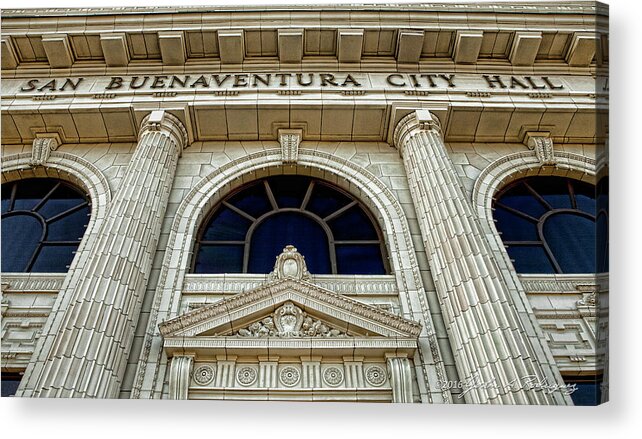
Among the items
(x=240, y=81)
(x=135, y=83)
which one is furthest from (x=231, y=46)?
(x=135, y=83)

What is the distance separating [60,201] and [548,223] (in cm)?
925

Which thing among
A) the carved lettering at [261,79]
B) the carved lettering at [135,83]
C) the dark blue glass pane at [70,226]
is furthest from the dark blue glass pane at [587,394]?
the carved lettering at [135,83]

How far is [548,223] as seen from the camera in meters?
11.6

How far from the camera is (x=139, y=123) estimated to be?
12492mm

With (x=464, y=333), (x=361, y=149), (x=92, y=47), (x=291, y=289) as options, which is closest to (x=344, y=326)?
(x=291, y=289)

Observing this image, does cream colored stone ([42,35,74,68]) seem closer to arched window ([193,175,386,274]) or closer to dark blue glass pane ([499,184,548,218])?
arched window ([193,175,386,274])

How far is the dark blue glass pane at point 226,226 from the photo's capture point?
11461 millimetres

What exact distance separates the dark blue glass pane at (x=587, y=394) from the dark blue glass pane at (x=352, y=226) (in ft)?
14.5

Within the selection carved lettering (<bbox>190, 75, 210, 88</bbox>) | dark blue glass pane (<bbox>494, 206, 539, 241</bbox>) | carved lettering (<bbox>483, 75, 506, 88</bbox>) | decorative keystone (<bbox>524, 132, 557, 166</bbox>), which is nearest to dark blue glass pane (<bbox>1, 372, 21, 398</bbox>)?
carved lettering (<bbox>190, 75, 210, 88</bbox>)

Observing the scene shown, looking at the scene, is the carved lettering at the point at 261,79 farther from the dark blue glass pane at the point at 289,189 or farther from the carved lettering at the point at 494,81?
the carved lettering at the point at 494,81

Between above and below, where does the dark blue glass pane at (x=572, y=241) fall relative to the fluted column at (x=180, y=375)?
above

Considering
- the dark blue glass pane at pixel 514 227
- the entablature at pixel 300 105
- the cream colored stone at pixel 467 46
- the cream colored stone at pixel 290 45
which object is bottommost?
the dark blue glass pane at pixel 514 227

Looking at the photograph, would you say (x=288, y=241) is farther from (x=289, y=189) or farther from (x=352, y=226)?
(x=289, y=189)

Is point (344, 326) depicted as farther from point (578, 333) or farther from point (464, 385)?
point (578, 333)
